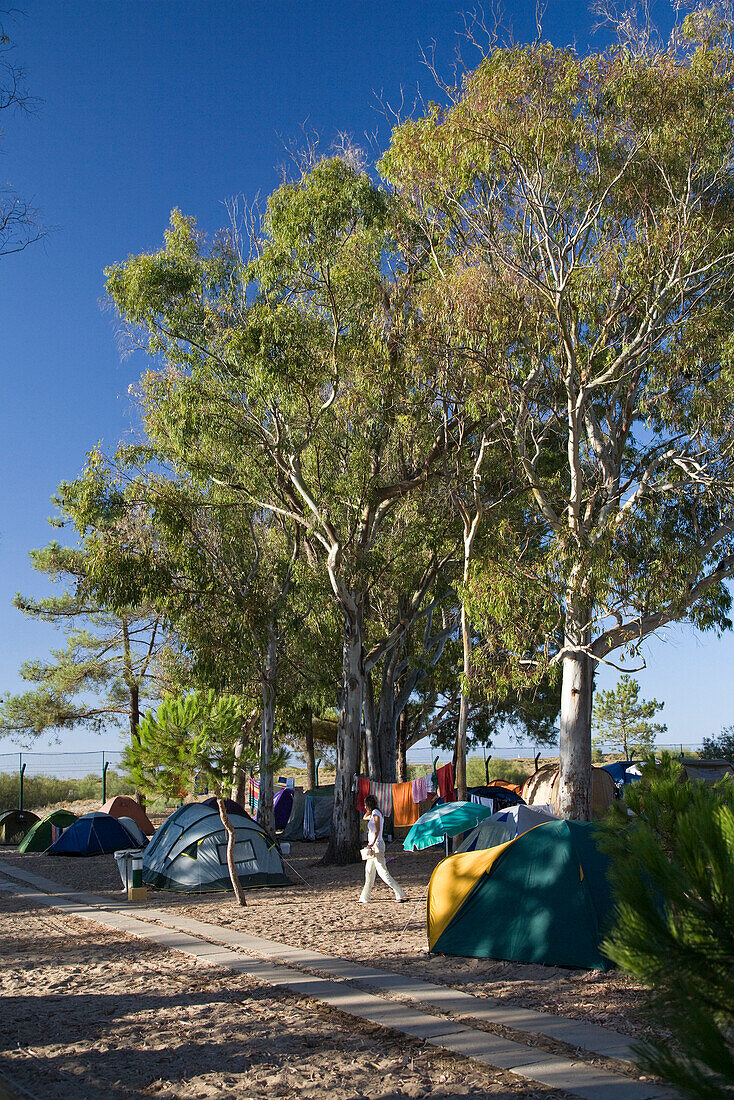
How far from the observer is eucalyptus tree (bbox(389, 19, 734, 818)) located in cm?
1417

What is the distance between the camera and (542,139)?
45.8 ft

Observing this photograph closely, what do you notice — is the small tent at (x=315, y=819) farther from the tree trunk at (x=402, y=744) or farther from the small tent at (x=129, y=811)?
the small tent at (x=129, y=811)

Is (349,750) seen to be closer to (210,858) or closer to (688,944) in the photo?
(210,858)

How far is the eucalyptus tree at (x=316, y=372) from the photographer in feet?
53.7

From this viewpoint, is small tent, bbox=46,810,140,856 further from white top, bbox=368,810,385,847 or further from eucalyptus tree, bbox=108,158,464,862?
white top, bbox=368,810,385,847

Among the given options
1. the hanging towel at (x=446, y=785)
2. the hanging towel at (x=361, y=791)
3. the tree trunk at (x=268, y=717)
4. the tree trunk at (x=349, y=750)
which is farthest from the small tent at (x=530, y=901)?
the hanging towel at (x=446, y=785)

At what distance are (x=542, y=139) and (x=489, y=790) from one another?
47.5 feet

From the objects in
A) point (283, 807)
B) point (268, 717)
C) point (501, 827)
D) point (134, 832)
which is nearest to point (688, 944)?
point (501, 827)

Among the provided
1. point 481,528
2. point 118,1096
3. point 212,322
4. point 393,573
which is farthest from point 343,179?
point 118,1096

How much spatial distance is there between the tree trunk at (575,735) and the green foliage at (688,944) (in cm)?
1130

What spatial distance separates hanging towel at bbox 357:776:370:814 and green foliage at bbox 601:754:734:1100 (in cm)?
1578

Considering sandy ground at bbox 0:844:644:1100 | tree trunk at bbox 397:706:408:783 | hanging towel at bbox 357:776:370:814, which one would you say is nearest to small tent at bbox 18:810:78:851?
hanging towel at bbox 357:776:370:814

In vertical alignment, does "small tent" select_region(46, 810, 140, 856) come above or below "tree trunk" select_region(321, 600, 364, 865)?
below

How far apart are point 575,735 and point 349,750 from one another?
5208 millimetres
